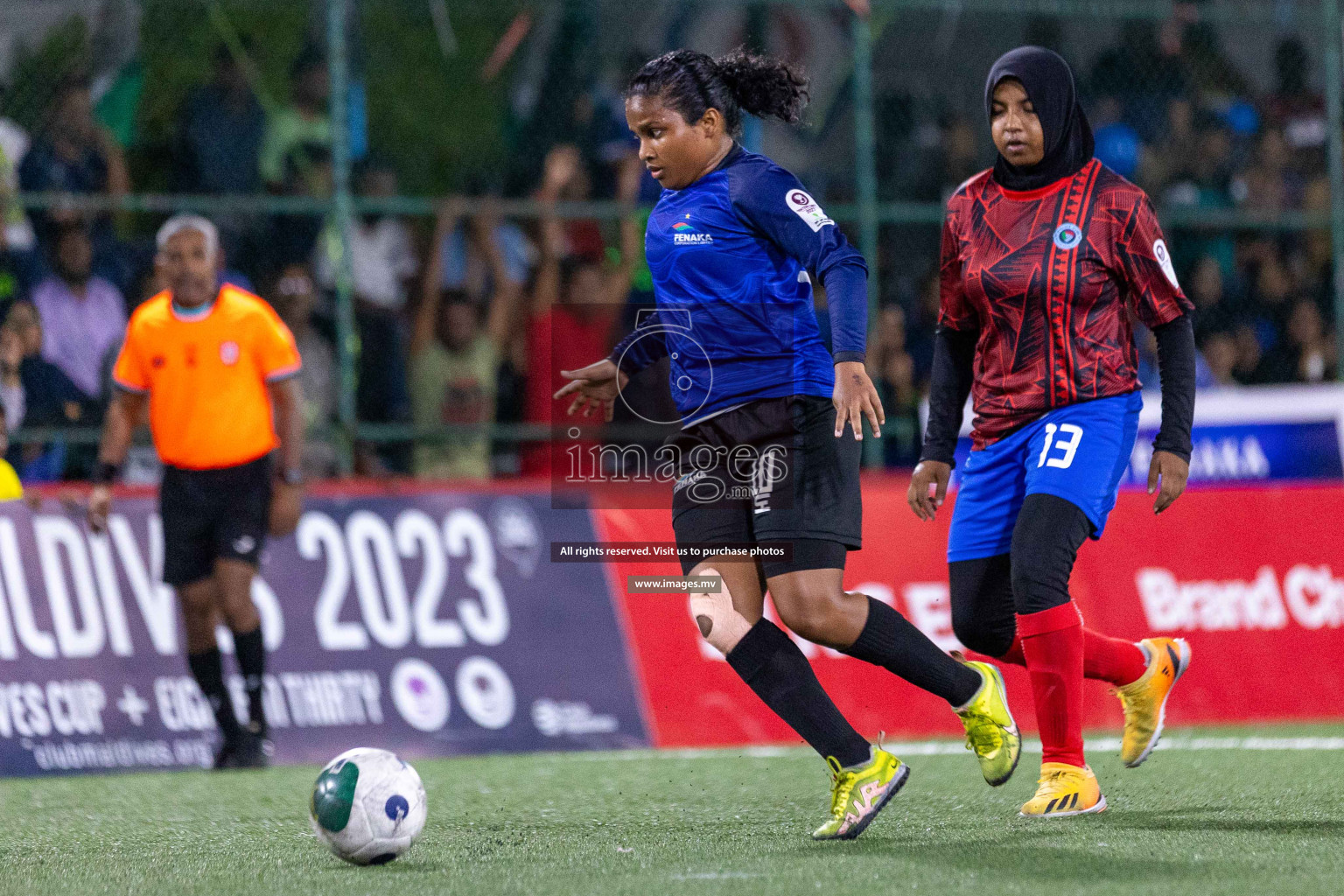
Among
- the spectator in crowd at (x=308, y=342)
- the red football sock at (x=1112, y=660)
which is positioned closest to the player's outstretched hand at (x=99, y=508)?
the spectator in crowd at (x=308, y=342)

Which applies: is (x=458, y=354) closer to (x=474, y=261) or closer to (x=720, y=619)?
(x=474, y=261)

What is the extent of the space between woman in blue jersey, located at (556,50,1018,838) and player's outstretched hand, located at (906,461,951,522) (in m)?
0.56

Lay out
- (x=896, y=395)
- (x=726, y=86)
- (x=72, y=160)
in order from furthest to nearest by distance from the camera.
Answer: (x=896, y=395), (x=72, y=160), (x=726, y=86)

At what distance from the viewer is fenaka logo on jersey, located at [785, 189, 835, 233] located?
4.70 meters

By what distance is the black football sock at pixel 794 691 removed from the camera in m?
4.71

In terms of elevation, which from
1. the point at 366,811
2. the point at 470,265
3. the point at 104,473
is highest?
the point at 470,265

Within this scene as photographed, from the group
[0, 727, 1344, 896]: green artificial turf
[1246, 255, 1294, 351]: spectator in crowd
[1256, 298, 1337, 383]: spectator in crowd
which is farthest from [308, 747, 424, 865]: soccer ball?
[1246, 255, 1294, 351]: spectator in crowd

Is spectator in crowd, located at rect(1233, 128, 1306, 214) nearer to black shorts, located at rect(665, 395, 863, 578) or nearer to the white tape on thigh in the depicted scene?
black shorts, located at rect(665, 395, 863, 578)

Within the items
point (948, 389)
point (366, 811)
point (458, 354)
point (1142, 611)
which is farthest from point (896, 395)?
point (366, 811)

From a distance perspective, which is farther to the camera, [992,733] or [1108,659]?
[1108,659]

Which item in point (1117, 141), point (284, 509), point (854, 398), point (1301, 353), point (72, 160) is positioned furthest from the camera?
point (1117, 141)

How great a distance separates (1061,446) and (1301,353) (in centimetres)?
689

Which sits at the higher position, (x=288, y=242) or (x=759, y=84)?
(x=759, y=84)

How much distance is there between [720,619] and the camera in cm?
484
